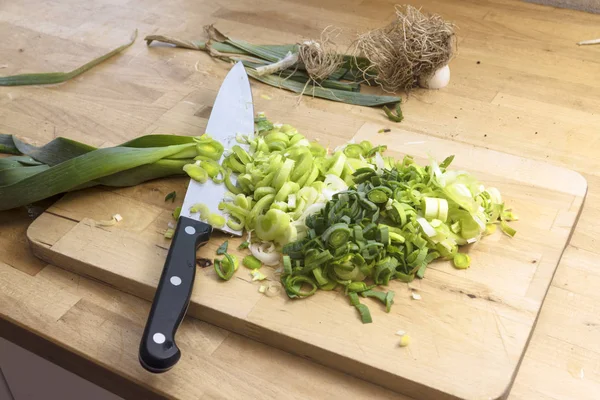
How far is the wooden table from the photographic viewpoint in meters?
1.01

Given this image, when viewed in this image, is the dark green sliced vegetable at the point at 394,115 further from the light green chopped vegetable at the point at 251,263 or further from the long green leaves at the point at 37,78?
the long green leaves at the point at 37,78

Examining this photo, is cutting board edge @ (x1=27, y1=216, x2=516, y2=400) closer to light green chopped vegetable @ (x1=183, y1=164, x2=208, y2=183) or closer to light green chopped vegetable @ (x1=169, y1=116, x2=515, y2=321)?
light green chopped vegetable @ (x1=169, y1=116, x2=515, y2=321)

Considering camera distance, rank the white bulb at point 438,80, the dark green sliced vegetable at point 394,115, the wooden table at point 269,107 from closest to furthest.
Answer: the wooden table at point 269,107
the dark green sliced vegetable at point 394,115
the white bulb at point 438,80

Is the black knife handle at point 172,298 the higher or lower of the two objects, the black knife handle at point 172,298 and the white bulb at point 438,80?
the lower

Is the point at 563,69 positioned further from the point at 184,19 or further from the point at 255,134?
the point at 184,19

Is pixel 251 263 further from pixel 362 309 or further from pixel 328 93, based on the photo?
pixel 328 93

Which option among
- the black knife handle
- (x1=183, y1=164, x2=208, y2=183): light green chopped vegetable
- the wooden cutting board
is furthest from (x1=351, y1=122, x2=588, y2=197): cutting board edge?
the black knife handle

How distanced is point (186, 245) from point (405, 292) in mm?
349

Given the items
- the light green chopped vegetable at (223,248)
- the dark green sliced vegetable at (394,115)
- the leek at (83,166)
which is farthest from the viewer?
the dark green sliced vegetable at (394,115)

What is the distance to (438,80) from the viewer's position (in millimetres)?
1643

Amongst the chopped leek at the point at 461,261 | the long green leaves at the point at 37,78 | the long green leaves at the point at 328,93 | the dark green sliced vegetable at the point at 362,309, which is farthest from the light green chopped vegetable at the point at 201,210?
the long green leaves at the point at 37,78

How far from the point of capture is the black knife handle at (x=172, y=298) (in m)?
0.89

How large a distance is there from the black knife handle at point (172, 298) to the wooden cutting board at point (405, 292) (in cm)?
5

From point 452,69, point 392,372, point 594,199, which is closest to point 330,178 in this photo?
point 392,372
